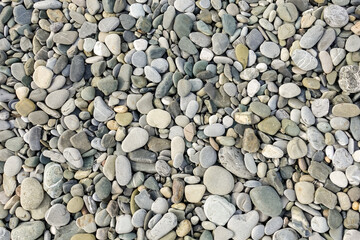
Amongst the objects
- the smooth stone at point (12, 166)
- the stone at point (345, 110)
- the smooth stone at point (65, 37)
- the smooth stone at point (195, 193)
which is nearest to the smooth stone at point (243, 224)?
the smooth stone at point (195, 193)

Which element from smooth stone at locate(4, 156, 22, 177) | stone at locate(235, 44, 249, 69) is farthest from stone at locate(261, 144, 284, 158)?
smooth stone at locate(4, 156, 22, 177)

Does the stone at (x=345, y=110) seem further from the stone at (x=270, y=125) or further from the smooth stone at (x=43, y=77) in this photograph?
the smooth stone at (x=43, y=77)

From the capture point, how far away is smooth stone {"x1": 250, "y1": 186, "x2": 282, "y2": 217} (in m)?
→ 1.26

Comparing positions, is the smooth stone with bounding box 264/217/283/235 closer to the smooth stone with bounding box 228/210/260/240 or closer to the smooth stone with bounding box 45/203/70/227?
the smooth stone with bounding box 228/210/260/240

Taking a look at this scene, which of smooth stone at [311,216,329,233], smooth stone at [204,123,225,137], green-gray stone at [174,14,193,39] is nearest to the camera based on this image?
smooth stone at [311,216,329,233]

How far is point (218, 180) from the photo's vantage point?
51.0 inches

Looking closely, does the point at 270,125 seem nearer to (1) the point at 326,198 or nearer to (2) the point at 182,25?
(1) the point at 326,198

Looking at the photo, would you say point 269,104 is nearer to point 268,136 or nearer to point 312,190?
point 268,136

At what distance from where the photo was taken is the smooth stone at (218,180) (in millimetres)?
1290

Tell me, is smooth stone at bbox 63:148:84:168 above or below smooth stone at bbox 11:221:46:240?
above

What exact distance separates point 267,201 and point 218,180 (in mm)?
185

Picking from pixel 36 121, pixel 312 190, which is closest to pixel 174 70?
pixel 36 121

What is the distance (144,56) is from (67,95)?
0.35m

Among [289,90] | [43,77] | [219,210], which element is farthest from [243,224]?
[43,77]
